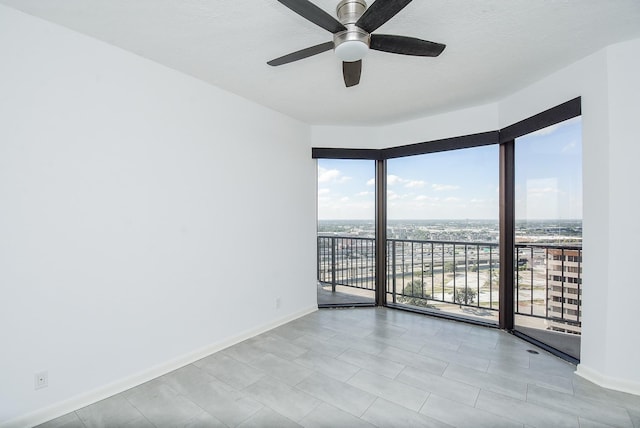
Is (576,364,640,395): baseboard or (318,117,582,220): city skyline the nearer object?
(576,364,640,395): baseboard

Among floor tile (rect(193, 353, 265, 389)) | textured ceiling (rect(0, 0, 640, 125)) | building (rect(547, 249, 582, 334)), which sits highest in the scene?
textured ceiling (rect(0, 0, 640, 125))

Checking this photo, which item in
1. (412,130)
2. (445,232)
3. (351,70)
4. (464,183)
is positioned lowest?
(445,232)

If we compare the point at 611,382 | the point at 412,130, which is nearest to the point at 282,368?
the point at 611,382

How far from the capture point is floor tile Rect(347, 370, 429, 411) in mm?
2037

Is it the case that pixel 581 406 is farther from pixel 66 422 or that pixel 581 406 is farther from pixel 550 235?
pixel 66 422

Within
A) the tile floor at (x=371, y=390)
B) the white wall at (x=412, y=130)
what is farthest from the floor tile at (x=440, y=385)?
the white wall at (x=412, y=130)

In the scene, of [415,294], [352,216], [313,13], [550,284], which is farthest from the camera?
[352,216]

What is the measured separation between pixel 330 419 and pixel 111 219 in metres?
2.05

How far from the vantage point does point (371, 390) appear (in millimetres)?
2172

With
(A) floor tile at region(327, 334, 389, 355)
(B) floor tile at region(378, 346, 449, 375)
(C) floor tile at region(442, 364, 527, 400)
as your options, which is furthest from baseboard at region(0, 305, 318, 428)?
(C) floor tile at region(442, 364, 527, 400)

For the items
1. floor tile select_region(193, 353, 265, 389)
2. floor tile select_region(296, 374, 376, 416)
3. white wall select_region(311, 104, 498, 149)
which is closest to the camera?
floor tile select_region(296, 374, 376, 416)

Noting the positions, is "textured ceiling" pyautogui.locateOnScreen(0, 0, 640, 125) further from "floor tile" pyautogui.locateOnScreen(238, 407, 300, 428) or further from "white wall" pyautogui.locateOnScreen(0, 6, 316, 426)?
"floor tile" pyautogui.locateOnScreen(238, 407, 300, 428)

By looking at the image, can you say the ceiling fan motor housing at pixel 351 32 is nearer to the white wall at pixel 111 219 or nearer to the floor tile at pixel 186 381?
the white wall at pixel 111 219

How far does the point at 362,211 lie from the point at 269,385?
8.67ft
